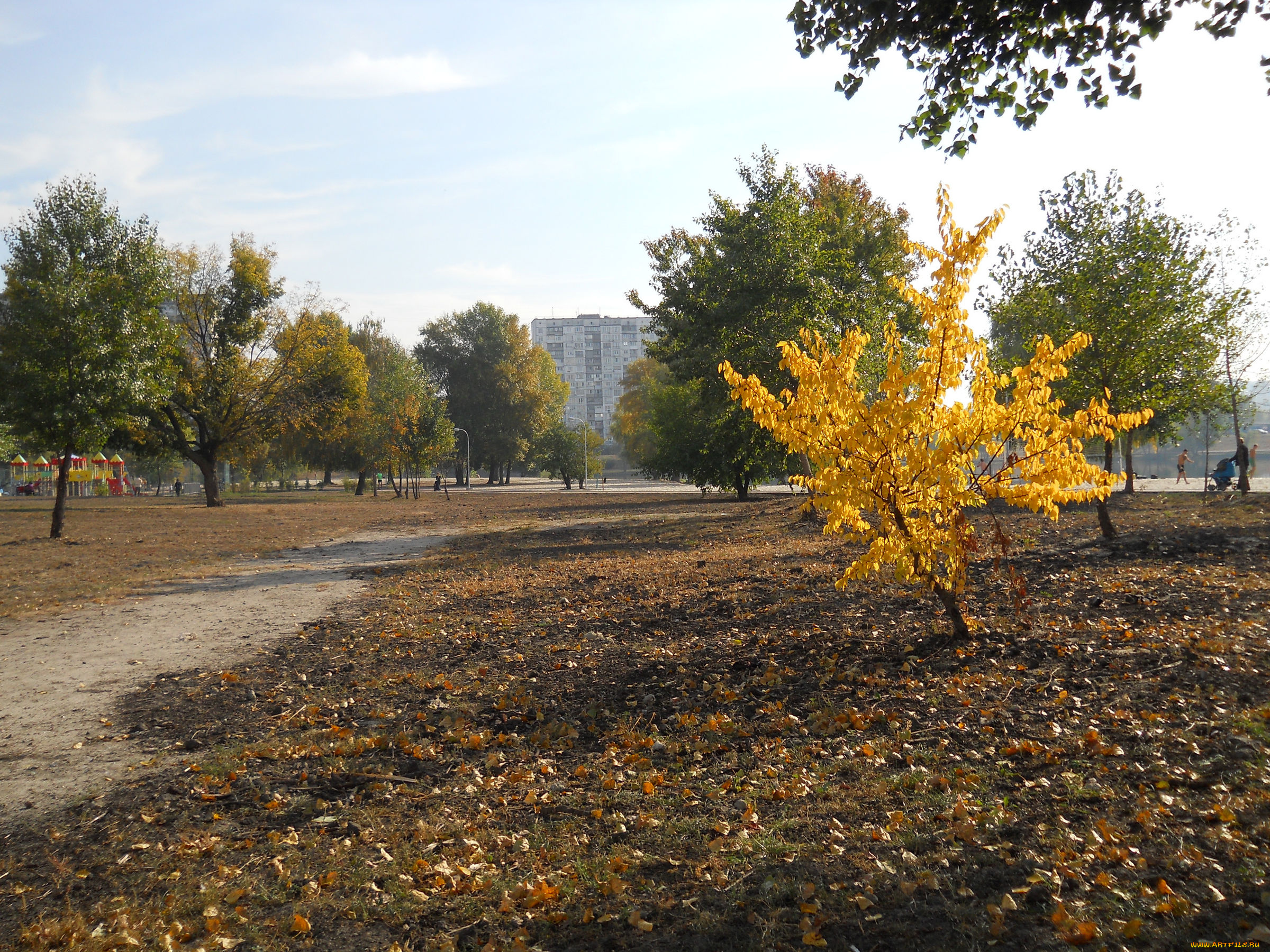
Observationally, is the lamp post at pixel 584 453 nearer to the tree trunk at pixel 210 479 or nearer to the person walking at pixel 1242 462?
the tree trunk at pixel 210 479

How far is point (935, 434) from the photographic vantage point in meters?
6.74

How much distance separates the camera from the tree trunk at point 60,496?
22.0 metres

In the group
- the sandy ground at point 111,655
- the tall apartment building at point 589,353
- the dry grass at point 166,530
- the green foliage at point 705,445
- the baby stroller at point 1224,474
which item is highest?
the tall apartment building at point 589,353

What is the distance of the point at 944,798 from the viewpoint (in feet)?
14.4

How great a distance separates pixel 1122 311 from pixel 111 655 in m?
14.4

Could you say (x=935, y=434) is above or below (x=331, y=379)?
below

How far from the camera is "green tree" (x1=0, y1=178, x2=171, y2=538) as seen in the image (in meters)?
20.5

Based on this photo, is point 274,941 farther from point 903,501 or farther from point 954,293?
point 954,293

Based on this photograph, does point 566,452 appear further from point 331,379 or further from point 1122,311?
point 1122,311

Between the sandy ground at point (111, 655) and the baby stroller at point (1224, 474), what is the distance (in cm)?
2609

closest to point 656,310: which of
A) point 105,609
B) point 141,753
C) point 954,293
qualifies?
point 105,609

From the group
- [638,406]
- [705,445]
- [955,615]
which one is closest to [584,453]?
[638,406]

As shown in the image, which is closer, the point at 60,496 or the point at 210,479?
the point at 60,496

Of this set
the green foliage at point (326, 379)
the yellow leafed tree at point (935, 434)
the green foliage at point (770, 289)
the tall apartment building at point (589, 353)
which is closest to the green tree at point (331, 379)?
the green foliage at point (326, 379)
